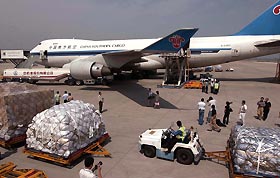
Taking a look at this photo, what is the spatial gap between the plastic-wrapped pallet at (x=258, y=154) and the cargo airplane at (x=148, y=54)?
1450cm

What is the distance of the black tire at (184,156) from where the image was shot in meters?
8.04

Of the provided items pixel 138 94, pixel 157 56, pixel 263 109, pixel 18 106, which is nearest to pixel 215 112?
pixel 263 109

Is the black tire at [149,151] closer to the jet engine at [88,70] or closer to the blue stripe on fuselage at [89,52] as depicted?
the jet engine at [88,70]

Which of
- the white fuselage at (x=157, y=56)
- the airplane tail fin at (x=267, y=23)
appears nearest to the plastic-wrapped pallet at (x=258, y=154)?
the white fuselage at (x=157, y=56)

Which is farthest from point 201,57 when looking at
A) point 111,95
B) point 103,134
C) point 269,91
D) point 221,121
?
point 103,134

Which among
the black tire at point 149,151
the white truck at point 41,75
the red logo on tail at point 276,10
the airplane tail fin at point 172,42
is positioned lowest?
the black tire at point 149,151

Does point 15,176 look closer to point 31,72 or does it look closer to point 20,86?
point 20,86

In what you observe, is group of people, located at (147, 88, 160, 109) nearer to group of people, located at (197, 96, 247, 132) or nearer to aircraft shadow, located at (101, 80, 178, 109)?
aircraft shadow, located at (101, 80, 178, 109)

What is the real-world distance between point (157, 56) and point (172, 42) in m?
12.4

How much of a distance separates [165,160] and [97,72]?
14.6 meters

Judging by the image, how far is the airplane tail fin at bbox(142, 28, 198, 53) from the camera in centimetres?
1517

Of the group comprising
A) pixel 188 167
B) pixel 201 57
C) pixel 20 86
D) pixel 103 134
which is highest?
pixel 201 57

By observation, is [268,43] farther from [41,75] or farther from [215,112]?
[41,75]

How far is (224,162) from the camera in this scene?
834 centimetres
